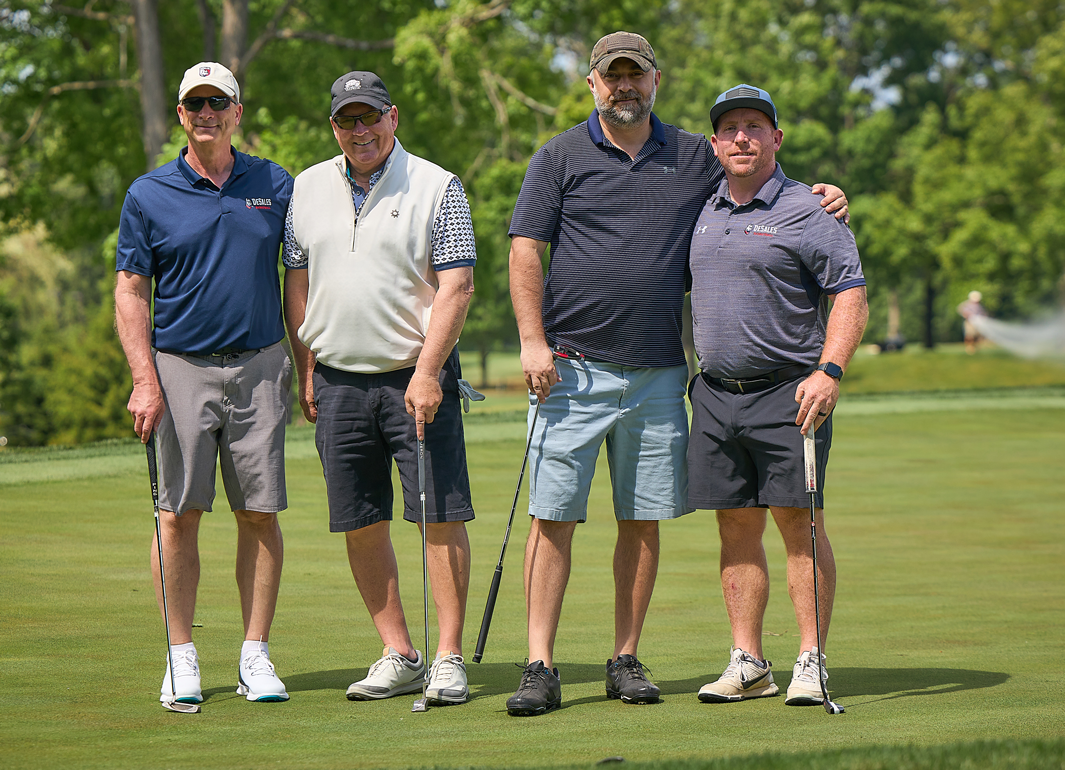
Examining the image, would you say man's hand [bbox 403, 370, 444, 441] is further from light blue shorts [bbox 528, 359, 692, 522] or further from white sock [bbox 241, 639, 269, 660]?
white sock [bbox 241, 639, 269, 660]

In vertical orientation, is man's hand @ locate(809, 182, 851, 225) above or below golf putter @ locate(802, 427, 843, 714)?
above

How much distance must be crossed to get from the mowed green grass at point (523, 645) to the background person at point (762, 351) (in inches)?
15.2

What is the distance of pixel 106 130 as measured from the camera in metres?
24.4

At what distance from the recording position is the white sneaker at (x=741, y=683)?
15.3ft

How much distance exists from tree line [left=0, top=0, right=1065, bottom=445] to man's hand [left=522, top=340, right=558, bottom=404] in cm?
1497

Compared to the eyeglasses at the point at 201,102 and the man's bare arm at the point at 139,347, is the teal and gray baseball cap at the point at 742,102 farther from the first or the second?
the man's bare arm at the point at 139,347

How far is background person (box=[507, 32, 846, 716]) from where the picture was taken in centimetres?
479

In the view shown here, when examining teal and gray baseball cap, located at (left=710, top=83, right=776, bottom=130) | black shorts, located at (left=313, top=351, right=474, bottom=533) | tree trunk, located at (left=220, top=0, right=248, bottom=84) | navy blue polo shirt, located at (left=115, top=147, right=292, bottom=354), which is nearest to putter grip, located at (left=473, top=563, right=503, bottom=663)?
black shorts, located at (left=313, top=351, right=474, bottom=533)

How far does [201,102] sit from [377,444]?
1422 millimetres

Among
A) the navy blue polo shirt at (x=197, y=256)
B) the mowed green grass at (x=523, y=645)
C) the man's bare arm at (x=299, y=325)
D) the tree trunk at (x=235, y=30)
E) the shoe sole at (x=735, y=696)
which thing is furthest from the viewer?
the tree trunk at (x=235, y=30)

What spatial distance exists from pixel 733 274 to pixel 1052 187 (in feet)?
122

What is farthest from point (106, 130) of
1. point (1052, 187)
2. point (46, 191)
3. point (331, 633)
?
point (1052, 187)

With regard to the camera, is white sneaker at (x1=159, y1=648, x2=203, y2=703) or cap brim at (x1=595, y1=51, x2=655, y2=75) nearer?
white sneaker at (x1=159, y1=648, x2=203, y2=703)

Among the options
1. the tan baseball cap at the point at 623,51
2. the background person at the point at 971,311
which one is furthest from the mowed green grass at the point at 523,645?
the background person at the point at 971,311
